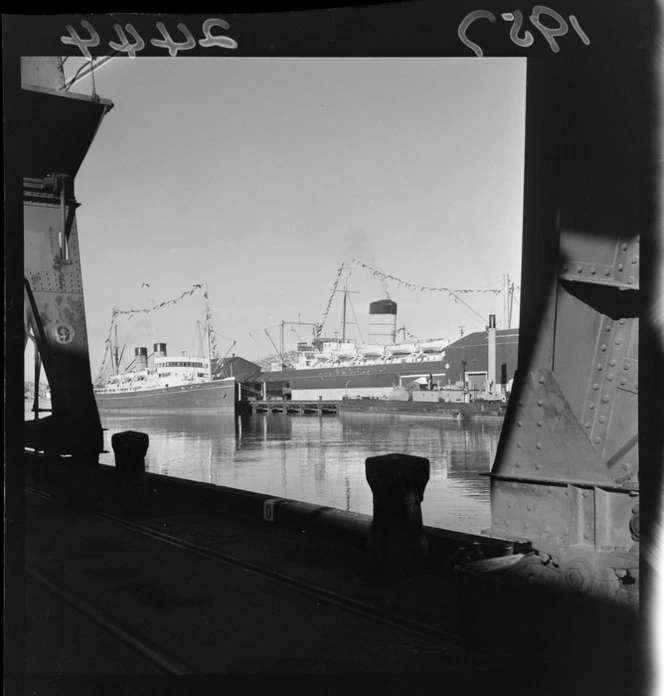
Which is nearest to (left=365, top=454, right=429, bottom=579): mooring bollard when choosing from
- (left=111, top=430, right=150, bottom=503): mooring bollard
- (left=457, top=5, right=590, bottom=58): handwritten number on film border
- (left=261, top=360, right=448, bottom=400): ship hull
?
(left=457, top=5, right=590, bottom=58): handwritten number on film border

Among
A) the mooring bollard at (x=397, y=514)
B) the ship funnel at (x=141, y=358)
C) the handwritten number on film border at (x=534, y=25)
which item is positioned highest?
the handwritten number on film border at (x=534, y=25)

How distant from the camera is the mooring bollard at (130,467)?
35.8ft

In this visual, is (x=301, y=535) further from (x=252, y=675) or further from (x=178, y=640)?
(x=252, y=675)

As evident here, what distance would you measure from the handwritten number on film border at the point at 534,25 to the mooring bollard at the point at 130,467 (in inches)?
305

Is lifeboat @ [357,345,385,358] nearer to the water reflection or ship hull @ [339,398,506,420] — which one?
ship hull @ [339,398,506,420]

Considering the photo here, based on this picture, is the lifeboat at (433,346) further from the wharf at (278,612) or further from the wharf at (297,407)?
the wharf at (278,612)

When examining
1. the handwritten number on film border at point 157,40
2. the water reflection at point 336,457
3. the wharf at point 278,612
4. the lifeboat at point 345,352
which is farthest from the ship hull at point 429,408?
the handwritten number on film border at point 157,40

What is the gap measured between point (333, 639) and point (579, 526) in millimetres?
1965

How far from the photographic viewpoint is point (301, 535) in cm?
862

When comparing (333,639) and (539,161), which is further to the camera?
(333,639)

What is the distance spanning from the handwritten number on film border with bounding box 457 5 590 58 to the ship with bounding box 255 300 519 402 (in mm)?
62563

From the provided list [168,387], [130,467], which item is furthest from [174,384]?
[130,467]

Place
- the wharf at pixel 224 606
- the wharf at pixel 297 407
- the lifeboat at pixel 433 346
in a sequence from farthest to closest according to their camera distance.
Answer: the lifeboat at pixel 433 346, the wharf at pixel 297 407, the wharf at pixel 224 606

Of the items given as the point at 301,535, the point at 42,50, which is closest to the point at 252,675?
the point at 301,535
